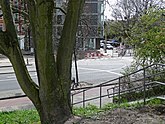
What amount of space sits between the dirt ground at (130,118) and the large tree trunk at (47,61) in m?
0.40

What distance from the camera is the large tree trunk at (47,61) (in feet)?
15.8

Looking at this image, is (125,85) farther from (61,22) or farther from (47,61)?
(61,22)

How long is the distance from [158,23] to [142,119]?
691cm

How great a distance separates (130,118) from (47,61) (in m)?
1.62

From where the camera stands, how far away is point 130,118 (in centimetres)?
519

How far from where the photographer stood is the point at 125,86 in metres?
11.7

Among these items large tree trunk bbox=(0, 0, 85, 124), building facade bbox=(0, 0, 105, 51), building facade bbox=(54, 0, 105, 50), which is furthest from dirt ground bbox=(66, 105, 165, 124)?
building facade bbox=(54, 0, 105, 50)

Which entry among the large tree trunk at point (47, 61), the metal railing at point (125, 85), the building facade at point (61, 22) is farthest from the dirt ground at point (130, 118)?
the building facade at point (61, 22)

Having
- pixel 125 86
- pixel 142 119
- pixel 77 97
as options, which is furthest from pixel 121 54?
pixel 142 119

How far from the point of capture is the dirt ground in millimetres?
4996

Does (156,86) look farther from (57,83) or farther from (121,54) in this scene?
(121,54)

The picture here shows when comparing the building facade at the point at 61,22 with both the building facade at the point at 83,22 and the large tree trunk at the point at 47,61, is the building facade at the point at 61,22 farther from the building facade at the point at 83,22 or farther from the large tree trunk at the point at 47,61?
the large tree trunk at the point at 47,61

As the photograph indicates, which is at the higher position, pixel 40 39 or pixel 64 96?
pixel 40 39

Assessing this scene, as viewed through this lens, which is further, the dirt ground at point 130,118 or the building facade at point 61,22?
the building facade at point 61,22
